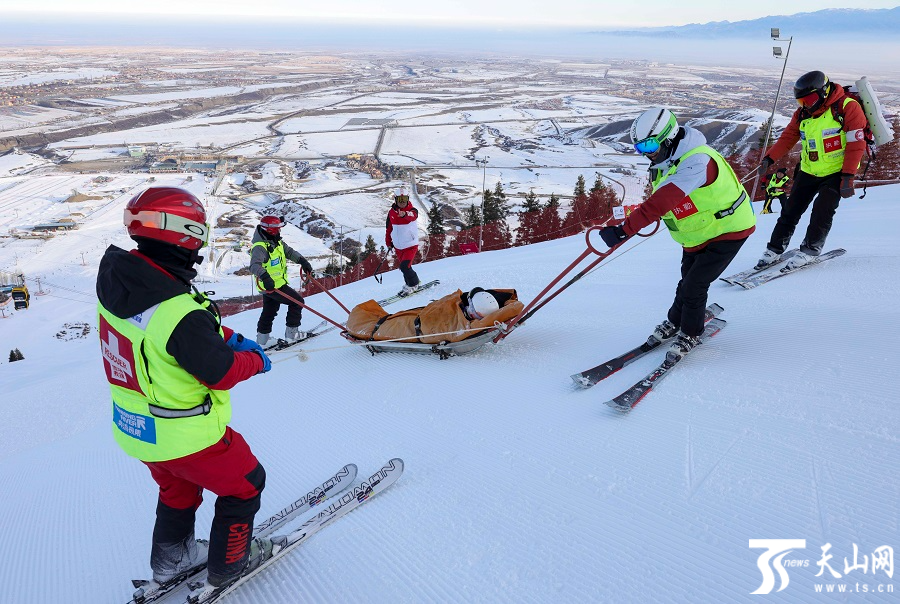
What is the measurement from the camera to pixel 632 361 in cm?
401

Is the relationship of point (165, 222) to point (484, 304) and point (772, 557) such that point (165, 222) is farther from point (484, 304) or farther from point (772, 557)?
point (484, 304)

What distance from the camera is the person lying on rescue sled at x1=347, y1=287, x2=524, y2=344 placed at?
460 centimetres

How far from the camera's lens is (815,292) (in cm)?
481

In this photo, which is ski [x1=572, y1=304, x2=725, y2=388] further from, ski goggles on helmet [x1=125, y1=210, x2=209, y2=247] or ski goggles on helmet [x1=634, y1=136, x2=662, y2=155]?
ski goggles on helmet [x1=125, y1=210, x2=209, y2=247]

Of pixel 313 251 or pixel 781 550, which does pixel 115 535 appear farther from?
pixel 313 251

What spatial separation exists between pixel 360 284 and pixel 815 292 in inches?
312

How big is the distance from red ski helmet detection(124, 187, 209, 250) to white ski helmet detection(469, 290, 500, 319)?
2926 millimetres

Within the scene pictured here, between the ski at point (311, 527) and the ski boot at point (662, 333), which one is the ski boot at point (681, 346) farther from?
the ski at point (311, 527)

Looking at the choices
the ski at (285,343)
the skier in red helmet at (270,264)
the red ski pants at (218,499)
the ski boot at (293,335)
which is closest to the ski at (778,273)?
the skier in red helmet at (270,264)

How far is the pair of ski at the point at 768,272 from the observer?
5332 mm

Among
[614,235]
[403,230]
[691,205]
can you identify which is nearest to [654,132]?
[691,205]

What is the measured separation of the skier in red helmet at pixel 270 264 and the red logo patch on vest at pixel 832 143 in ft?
17.9

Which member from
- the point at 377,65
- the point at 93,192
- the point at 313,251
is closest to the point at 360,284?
the point at 313,251

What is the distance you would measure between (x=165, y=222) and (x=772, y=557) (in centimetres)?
271
